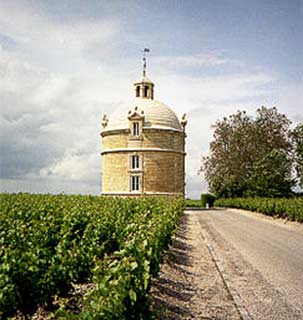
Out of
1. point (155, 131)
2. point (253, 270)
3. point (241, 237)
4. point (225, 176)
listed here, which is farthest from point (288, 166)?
point (253, 270)

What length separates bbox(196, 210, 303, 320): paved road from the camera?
815 centimetres

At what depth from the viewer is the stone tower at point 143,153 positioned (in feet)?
168

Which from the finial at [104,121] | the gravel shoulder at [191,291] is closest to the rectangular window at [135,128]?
the finial at [104,121]

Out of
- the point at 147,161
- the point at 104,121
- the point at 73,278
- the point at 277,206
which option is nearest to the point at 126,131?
the point at 147,161

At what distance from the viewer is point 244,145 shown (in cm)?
5125

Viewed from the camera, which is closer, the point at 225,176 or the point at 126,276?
the point at 126,276

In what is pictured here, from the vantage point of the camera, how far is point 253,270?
11.7 meters

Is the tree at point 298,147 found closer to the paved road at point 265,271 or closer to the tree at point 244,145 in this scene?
the tree at point 244,145

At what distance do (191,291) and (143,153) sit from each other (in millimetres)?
41938

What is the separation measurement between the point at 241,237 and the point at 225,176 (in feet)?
106

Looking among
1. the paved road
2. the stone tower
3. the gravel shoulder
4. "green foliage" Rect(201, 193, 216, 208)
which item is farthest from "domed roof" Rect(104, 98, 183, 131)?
the gravel shoulder

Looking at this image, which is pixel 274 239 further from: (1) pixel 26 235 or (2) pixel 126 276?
(2) pixel 126 276

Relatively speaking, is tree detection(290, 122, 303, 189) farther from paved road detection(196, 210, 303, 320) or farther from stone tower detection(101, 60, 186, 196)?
paved road detection(196, 210, 303, 320)

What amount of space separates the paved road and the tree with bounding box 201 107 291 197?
31340 millimetres
